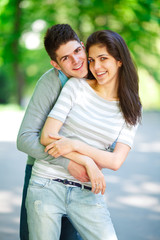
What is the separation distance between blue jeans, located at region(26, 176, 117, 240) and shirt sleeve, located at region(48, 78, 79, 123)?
39cm

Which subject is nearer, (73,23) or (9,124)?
(9,124)

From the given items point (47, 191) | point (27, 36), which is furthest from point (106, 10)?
point (27, 36)

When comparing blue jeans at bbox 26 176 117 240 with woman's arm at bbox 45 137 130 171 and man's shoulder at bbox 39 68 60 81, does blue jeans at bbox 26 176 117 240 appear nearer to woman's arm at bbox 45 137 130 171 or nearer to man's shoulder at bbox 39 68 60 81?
woman's arm at bbox 45 137 130 171

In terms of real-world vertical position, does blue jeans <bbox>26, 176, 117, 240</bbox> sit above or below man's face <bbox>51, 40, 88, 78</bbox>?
below

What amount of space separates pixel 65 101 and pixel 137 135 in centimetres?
729

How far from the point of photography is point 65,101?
7.31 feet

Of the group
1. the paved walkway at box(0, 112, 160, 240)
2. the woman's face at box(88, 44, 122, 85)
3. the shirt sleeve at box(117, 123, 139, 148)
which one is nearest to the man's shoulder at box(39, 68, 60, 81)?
the woman's face at box(88, 44, 122, 85)

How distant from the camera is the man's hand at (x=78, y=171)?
7.11ft

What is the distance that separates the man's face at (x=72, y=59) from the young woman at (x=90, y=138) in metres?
0.06

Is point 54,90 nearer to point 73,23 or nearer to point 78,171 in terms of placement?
point 78,171

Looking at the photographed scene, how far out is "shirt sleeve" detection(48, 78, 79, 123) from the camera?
2.19 meters

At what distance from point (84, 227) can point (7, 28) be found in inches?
484

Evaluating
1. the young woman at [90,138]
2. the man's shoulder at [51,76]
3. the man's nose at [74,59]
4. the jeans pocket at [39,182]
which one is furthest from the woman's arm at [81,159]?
the man's nose at [74,59]

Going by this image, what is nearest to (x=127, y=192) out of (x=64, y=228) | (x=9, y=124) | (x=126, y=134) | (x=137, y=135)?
(x=64, y=228)
